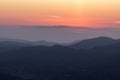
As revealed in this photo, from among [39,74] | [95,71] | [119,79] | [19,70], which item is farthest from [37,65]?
[119,79]

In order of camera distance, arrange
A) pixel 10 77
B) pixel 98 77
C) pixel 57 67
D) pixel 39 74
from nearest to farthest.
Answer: pixel 10 77
pixel 98 77
pixel 39 74
pixel 57 67

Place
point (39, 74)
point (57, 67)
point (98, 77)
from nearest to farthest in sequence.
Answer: point (98, 77)
point (39, 74)
point (57, 67)

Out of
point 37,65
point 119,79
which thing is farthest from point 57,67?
point 119,79

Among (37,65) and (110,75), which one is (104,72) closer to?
(110,75)

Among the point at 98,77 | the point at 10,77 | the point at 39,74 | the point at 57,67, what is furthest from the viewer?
the point at 57,67

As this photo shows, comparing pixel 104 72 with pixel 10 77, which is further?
pixel 104 72

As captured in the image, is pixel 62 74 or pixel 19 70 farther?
pixel 19 70

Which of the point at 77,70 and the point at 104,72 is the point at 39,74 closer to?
the point at 77,70

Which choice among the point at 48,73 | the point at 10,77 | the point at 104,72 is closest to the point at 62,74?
the point at 48,73
